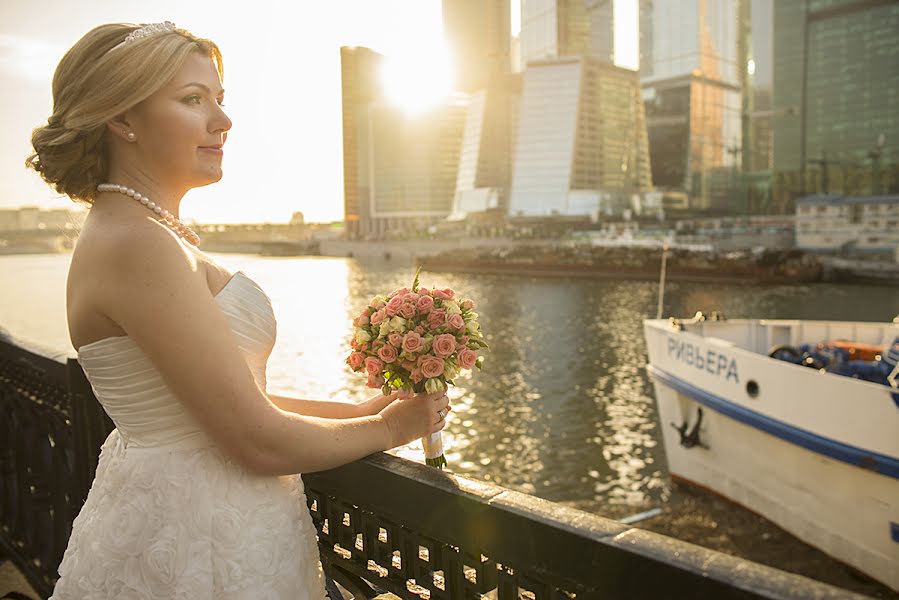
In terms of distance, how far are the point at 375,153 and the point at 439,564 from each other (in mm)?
172971

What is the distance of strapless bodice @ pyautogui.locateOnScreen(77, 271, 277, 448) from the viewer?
1.68m

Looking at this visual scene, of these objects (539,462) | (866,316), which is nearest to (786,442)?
(539,462)

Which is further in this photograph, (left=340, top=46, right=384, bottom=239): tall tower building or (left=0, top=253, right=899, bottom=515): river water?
(left=340, top=46, right=384, bottom=239): tall tower building

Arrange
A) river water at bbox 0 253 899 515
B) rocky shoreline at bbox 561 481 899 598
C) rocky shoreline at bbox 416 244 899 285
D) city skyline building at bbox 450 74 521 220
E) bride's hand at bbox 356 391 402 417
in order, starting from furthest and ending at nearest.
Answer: city skyline building at bbox 450 74 521 220, rocky shoreline at bbox 416 244 899 285, river water at bbox 0 253 899 515, rocky shoreline at bbox 561 481 899 598, bride's hand at bbox 356 391 402 417

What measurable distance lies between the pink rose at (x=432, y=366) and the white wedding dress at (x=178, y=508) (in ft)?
1.57

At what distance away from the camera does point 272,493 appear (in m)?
1.83

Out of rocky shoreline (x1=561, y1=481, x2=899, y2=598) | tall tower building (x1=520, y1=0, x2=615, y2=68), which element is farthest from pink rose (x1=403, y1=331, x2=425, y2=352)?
tall tower building (x1=520, y1=0, x2=615, y2=68)

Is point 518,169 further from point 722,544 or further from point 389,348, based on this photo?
point 389,348

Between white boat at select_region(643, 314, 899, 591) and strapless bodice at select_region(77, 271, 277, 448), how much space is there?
26.8 feet

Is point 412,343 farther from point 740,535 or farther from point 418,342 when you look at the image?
point 740,535

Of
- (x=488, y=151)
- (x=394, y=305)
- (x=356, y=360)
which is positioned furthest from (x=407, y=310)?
(x=488, y=151)

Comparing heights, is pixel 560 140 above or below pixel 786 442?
above

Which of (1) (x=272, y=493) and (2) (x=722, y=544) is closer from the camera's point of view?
(1) (x=272, y=493)

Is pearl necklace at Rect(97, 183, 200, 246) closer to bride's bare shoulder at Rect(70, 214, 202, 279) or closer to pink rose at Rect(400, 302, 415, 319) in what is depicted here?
bride's bare shoulder at Rect(70, 214, 202, 279)
